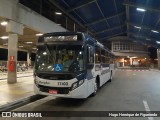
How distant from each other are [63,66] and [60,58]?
1.21 feet

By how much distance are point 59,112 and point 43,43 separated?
2973 millimetres

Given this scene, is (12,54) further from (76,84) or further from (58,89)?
(76,84)

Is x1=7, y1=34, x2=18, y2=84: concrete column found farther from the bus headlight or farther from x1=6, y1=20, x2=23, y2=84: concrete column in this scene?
the bus headlight

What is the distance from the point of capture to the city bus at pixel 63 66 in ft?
23.1

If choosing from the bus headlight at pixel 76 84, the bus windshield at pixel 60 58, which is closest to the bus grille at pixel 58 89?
the bus headlight at pixel 76 84

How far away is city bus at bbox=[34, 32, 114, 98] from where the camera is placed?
7031 mm

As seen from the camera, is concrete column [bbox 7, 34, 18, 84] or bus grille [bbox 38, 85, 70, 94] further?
concrete column [bbox 7, 34, 18, 84]

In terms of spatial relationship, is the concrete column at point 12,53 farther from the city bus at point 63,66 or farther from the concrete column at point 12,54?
the city bus at point 63,66

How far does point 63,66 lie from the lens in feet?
23.9

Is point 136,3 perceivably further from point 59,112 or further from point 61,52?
point 59,112

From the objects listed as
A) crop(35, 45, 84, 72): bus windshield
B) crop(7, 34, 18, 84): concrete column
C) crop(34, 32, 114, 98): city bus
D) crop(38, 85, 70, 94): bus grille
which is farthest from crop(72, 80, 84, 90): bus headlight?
crop(7, 34, 18, 84): concrete column

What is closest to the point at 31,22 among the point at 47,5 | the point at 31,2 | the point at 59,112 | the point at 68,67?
the point at 31,2

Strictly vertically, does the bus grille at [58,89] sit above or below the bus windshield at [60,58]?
below

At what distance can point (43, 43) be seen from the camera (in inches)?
310
